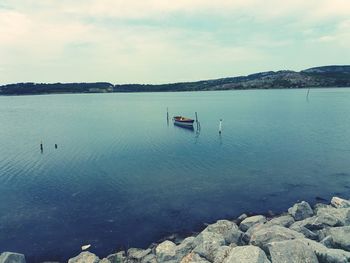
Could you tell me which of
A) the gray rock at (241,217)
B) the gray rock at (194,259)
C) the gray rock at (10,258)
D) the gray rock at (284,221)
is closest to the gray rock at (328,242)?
the gray rock at (284,221)

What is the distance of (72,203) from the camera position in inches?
A: 1378

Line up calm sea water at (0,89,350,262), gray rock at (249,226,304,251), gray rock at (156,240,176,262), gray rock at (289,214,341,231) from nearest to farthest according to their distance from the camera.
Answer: gray rock at (249,226,304,251), gray rock at (156,240,176,262), gray rock at (289,214,341,231), calm sea water at (0,89,350,262)

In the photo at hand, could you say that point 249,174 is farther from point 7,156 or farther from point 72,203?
point 7,156

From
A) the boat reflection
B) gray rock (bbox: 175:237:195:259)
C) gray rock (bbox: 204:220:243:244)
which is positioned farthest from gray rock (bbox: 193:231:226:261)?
the boat reflection

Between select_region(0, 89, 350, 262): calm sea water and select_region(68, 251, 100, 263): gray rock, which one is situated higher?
select_region(68, 251, 100, 263): gray rock

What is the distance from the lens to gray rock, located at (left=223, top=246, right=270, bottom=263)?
15.9 metres

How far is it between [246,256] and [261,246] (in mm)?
3585

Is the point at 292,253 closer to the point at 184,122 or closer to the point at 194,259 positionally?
the point at 194,259

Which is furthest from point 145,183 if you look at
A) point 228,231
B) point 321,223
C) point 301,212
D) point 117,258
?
point 321,223

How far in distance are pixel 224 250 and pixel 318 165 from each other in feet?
112

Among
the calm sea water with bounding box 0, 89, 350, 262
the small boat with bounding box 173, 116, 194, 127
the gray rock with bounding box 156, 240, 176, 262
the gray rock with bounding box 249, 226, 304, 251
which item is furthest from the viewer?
the small boat with bounding box 173, 116, 194, 127

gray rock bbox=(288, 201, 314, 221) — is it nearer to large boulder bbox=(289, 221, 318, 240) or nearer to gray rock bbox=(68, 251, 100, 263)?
large boulder bbox=(289, 221, 318, 240)

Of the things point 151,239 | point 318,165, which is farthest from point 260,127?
point 151,239

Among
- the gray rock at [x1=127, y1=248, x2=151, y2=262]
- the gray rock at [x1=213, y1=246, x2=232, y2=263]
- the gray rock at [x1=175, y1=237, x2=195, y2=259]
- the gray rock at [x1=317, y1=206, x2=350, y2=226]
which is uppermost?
the gray rock at [x1=213, y1=246, x2=232, y2=263]
